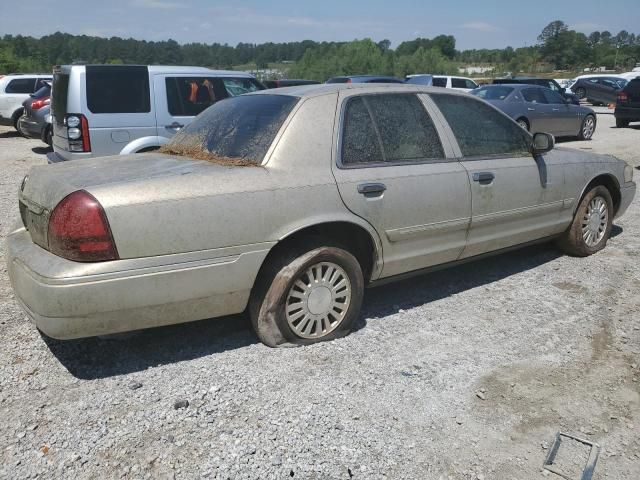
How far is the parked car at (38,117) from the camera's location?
1305 centimetres

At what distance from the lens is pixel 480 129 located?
451cm

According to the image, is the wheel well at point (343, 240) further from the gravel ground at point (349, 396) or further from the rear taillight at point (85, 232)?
the rear taillight at point (85, 232)

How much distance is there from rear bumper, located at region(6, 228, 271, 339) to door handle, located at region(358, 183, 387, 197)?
2.46 ft

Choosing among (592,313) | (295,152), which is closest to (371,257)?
(295,152)

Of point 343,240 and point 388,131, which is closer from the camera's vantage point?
point 343,240

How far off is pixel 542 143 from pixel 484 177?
76 cm

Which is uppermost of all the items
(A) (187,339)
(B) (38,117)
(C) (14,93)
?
(C) (14,93)

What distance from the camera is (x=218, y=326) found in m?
3.99

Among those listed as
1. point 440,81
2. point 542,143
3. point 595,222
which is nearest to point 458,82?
point 440,81

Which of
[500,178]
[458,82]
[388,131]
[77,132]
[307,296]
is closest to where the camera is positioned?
[307,296]

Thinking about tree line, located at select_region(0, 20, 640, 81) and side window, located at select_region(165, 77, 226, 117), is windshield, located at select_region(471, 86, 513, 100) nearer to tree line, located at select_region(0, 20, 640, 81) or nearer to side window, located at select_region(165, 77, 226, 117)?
side window, located at select_region(165, 77, 226, 117)

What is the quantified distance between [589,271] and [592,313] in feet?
3.23

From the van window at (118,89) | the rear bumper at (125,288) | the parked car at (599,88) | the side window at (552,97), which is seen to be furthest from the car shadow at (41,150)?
the parked car at (599,88)

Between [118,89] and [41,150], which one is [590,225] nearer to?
[118,89]
